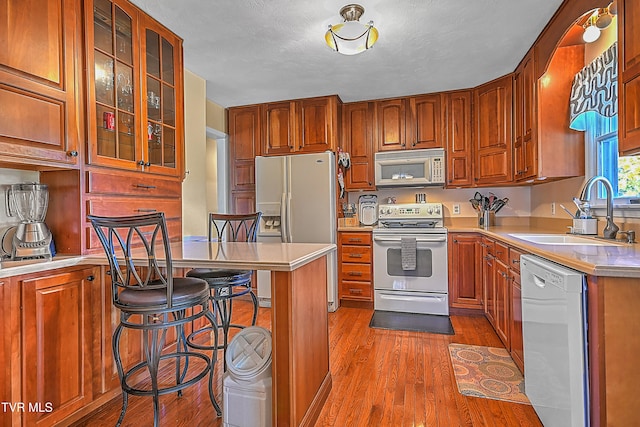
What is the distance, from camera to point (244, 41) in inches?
99.9

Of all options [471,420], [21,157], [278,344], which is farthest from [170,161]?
[471,420]

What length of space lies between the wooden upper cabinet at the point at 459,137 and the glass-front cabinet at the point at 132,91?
2801mm

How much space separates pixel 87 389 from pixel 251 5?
2.42 m

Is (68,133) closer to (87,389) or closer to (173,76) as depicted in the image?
(173,76)

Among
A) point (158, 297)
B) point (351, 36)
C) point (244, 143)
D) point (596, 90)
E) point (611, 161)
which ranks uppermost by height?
point (351, 36)

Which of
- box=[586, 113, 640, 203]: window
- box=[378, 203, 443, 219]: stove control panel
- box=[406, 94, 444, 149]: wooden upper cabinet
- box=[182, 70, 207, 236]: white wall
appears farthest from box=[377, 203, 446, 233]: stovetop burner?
box=[182, 70, 207, 236]: white wall

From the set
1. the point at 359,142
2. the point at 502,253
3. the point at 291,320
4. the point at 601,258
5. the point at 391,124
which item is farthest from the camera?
the point at 359,142

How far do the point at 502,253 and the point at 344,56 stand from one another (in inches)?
80.0

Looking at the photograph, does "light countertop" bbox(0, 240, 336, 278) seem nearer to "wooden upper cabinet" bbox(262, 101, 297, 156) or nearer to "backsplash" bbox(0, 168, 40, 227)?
"backsplash" bbox(0, 168, 40, 227)

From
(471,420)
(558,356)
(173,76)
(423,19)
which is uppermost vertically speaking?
(423,19)

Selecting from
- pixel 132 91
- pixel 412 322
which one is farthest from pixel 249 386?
pixel 412 322

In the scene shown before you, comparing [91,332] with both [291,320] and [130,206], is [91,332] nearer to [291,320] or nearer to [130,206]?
[130,206]

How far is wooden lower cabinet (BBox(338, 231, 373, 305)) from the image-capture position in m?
3.69

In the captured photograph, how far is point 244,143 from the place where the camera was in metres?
4.11
